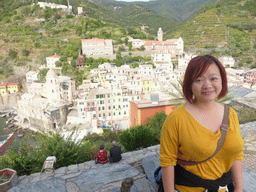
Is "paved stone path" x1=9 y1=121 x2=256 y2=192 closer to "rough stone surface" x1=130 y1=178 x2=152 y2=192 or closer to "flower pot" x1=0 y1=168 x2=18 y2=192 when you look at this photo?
"rough stone surface" x1=130 y1=178 x2=152 y2=192

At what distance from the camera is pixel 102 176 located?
286 cm

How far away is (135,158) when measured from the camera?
3.57m

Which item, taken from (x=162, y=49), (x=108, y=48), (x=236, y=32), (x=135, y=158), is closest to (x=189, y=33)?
(x=236, y=32)

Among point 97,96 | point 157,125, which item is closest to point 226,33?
point 97,96

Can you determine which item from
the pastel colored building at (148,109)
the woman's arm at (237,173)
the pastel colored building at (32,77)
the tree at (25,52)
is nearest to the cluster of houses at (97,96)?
the pastel colored building at (32,77)

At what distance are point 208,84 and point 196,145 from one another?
0.41 meters

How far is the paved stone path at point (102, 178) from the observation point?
8.39ft

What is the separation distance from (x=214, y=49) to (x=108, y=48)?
25.0 m

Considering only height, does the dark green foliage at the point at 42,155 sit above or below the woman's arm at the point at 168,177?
below

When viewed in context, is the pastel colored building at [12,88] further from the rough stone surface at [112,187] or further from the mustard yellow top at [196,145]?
the mustard yellow top at [196,145]

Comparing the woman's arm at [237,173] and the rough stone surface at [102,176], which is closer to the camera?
the woman's arm at [237,173]

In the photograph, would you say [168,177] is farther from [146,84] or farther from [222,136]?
[146,84]

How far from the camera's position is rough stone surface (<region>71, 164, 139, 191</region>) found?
2.66m

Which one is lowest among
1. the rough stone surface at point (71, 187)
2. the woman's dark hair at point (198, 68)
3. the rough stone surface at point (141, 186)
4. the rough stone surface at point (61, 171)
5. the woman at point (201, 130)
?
the rough stone surface at point (61, 171)
